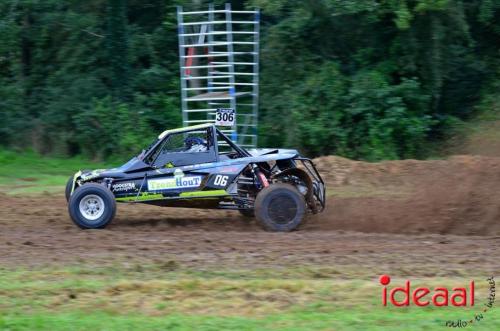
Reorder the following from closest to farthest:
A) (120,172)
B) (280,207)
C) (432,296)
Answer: (432,296) → (280,207) → (120,172)

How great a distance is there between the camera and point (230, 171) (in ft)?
41.1

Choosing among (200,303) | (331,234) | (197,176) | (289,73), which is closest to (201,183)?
(197,176)

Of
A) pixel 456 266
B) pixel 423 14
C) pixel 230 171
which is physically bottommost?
pixel 456 266

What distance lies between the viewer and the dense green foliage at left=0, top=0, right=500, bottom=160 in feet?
66.7

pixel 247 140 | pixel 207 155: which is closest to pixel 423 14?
pixel 247 140

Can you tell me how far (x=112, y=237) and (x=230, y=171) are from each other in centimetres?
206

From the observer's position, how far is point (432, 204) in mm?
13227

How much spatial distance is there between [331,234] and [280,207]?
0.87 m

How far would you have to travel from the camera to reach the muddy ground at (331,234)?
33.4 feet

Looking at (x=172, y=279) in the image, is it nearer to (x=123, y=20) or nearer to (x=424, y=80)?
(x=424, y=80)

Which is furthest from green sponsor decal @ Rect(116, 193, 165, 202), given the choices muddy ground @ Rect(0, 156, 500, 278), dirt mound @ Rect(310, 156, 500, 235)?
dirt mound @ Rect(310, 156, 500, 235)

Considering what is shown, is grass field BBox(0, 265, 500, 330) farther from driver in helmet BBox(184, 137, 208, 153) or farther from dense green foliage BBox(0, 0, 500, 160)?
dense green foliage BBox(0, 0, 500, 160)

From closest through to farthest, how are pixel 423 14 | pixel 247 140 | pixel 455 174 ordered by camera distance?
1. pixel 455 174
2. pixel 423 14
3. pixel 247 140

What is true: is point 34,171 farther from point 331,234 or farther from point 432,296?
point 432,296
